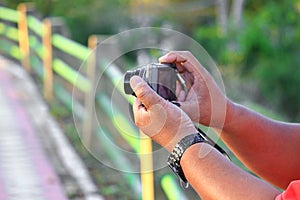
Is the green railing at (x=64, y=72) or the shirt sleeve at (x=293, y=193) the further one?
the green railing at (x=64, y=72)

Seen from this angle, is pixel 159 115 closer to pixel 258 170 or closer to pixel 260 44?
pixel 258 170

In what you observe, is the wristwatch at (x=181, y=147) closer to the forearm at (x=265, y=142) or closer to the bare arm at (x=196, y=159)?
the bare arm at (x=196, y=159)

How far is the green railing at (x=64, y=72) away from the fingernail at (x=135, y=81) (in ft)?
1.57

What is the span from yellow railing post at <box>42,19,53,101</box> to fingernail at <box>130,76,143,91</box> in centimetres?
589

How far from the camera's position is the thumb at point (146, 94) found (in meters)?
1.68

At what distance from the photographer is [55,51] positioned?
7.43m

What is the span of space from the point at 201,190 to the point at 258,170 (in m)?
0.55

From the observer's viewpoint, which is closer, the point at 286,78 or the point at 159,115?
the point at 159,115

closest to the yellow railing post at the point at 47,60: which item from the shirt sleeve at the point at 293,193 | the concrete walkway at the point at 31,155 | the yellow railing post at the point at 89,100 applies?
the concrete walkway at the point at 31,155

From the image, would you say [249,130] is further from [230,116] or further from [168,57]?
[168,57]

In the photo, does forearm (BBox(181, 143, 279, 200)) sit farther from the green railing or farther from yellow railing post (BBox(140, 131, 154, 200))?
yellow railing post (BBox(140, 131, 154, 200))

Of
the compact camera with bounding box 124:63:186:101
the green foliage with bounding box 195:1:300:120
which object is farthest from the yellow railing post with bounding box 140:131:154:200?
the green foliage with bounding box 195:1:300:120

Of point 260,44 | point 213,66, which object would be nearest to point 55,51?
point 260,44

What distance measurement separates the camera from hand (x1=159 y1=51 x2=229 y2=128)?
2062 millimetres
